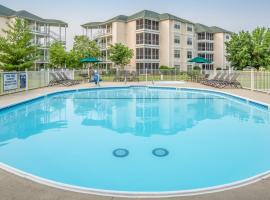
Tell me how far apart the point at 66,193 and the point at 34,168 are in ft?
8.24

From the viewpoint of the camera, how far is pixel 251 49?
4491 centimetres

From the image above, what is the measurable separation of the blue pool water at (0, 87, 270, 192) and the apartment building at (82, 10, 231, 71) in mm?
35094

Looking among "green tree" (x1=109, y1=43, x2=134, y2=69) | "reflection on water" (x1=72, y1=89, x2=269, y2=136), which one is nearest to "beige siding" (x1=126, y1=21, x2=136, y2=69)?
"green tree" (x1=109, y1=43, x2=134, y2=69)

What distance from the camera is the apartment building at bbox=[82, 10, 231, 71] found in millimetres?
48719

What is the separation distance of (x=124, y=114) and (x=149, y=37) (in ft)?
127

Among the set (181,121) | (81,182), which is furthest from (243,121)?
(81,182)

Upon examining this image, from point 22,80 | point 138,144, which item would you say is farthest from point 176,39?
point 138,144

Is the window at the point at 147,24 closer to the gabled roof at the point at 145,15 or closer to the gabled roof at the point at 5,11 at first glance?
the gabled roof at the point at 145,15

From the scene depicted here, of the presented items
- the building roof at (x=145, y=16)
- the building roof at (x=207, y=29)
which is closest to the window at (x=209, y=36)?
the building roof at (x=207, y=29)

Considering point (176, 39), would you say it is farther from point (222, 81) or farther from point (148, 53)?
point (222, 81)

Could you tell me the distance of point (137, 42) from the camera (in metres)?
49.1

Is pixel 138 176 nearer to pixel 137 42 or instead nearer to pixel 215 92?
pixel 215 92

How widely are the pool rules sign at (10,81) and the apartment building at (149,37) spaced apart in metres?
31.0

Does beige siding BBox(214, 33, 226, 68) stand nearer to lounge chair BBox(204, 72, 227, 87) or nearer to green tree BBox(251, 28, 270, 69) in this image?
green tree BBox(251, 28, 270, 69)
